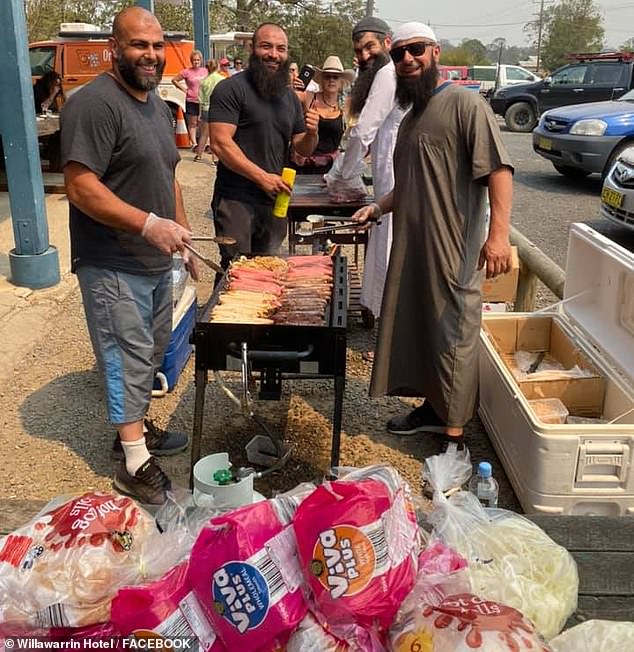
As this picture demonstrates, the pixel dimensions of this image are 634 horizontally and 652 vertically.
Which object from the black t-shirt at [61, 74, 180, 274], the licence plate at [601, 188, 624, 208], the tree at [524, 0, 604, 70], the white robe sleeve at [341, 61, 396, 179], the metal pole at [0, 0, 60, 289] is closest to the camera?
the black t-shirt at [61, 74, 180, 274]

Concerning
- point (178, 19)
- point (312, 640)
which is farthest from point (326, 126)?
point (178, 19)

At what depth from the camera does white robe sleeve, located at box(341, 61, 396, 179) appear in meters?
4.70

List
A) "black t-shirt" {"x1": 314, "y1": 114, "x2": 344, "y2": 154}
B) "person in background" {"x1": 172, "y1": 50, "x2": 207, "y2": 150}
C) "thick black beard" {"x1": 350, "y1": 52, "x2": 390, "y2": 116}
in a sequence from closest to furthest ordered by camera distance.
Result: "thick black beard" {"x1": 350, "y1": 52, "x2": 390, "y2": 116} < "black t-shirt" {"x1": 314, "y1": 114, "x2": 344, "y2": 154} < "person in background" {"x1": 172, "y1": 50, "x2": 207, "y2": 150}

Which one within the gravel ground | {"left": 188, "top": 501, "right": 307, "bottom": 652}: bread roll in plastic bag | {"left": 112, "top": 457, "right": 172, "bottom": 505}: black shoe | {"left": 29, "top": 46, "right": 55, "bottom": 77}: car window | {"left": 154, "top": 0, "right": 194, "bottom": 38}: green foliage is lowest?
the gravel ground

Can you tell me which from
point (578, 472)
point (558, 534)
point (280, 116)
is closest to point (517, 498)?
point (578, 472)

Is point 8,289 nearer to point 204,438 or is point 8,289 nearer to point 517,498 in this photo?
point 204,438

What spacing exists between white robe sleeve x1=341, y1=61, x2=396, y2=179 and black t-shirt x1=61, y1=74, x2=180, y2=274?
74.0 inches

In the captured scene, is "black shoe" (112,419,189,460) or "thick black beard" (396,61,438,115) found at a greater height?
"thick black beard" (396,61,438,115)

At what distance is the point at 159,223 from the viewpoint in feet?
9.55

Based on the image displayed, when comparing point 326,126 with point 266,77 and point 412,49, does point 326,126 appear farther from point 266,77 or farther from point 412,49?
point 412,49

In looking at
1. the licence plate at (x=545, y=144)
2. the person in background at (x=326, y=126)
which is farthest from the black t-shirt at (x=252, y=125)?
the licence plate at (x=545, y=144)

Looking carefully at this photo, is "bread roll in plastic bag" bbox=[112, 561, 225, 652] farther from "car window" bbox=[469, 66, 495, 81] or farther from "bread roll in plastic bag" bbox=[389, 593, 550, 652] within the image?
"car window" bbox=[469, 66, 495, 81]

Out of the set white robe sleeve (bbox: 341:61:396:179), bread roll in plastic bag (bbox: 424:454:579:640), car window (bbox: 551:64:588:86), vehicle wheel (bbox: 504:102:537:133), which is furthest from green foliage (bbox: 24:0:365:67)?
bread roll in plastic bag (bbox: 424:454:579:640)

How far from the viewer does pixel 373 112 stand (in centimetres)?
480
